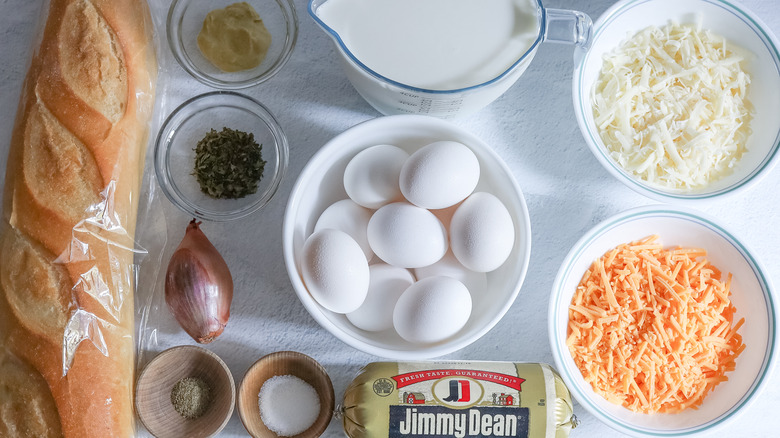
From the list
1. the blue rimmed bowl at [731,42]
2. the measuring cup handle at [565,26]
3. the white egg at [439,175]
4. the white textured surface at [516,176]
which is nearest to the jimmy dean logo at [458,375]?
the white textured surface at [516,176]

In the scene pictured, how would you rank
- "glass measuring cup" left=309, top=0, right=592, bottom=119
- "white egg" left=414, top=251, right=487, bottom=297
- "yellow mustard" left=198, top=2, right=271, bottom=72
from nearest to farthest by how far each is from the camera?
"glass measuring cup" left=309, top=0, right=592, bottom=119
"white egg" left=414, top=251, right=487, bottom=297
"yellow mustard" left=198, top=2, right=271, bottom=72

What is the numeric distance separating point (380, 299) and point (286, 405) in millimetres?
268

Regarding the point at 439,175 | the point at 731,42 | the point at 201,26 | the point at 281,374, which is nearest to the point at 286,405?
the point at 281,374

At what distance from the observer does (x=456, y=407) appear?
1109 mm

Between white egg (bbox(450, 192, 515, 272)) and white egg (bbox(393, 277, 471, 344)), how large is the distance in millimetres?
50

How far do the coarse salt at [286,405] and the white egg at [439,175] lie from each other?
0.40m

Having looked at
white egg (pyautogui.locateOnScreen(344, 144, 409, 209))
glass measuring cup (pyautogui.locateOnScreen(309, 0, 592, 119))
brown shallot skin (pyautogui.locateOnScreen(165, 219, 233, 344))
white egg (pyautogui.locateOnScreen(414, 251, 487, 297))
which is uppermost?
glass measuring cup (pyautogui.locateOnScreen(309, 0, 592, 119))

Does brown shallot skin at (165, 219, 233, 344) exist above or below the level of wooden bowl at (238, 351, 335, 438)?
above

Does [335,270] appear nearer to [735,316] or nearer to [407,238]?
[407,238]

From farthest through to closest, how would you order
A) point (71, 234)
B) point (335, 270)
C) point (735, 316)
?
point (735, 316)
point (71, 234)
point (335, 270)

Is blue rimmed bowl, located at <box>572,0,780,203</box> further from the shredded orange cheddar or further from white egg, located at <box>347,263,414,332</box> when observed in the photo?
white egg, located at <box>347,263,414,332</box>

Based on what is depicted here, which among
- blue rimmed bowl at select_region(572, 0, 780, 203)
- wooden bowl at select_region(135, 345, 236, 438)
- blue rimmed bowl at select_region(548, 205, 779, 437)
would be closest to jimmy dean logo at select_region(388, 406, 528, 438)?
blue rimmed bowl at select_region(548, 205, 779, 437)

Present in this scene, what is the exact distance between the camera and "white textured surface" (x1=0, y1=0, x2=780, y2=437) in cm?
126

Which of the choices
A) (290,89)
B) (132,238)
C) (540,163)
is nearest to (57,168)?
(132,238)
